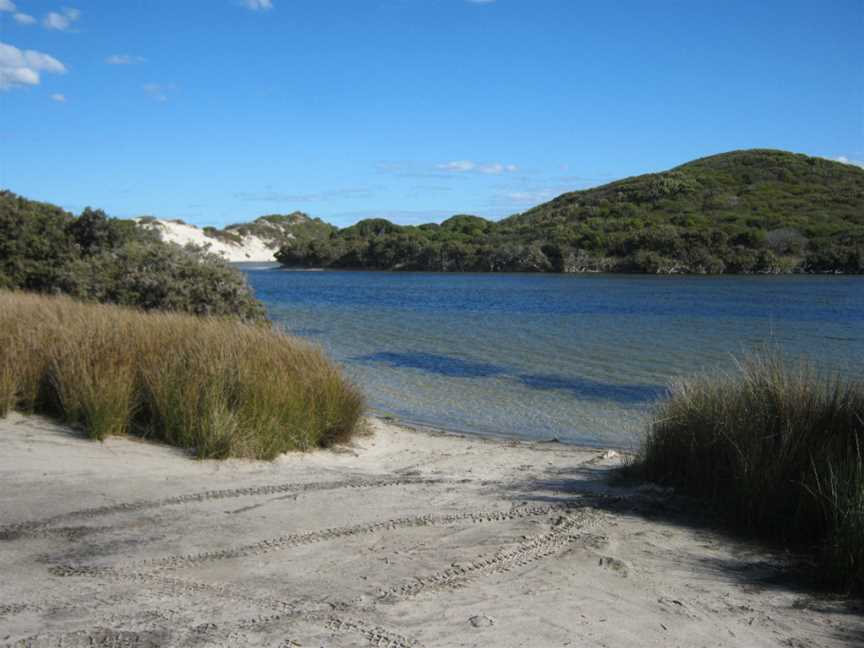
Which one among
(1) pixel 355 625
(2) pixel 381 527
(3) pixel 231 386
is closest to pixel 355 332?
(3) pixel 231 386

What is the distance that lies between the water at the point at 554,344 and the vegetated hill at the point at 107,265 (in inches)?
67.6

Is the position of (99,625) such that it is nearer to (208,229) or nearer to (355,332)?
(355,332)

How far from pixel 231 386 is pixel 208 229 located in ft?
487

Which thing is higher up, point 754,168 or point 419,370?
point 754,168

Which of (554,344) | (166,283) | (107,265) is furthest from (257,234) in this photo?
(166,283)

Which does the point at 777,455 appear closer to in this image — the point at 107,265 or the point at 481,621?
the point at 481,621

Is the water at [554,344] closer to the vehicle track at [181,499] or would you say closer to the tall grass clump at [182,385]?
the tall grass clump at [182,385]

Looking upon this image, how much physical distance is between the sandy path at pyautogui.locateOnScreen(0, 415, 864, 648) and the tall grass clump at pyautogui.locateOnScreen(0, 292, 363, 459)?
41 cm

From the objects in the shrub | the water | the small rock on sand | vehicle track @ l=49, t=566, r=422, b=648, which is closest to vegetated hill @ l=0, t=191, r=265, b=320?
the shrub

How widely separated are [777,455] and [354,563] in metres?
3.59

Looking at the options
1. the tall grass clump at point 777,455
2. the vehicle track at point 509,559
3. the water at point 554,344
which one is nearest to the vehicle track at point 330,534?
the vehicle track at point 509,559

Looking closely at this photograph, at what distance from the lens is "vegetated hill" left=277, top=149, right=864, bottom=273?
7662cm

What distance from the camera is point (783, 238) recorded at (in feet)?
257

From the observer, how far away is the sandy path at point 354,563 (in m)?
4.28
